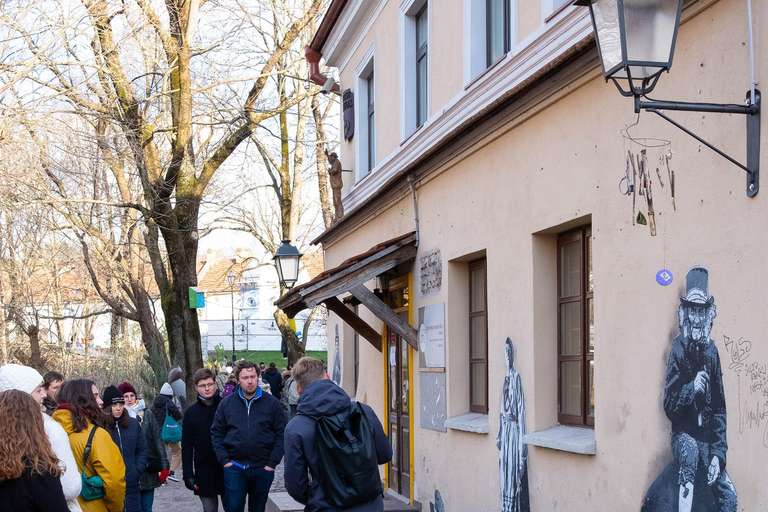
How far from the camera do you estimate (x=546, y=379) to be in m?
7.08

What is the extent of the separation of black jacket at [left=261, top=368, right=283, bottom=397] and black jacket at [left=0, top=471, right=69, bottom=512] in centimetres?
1999

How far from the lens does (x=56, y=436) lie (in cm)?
490

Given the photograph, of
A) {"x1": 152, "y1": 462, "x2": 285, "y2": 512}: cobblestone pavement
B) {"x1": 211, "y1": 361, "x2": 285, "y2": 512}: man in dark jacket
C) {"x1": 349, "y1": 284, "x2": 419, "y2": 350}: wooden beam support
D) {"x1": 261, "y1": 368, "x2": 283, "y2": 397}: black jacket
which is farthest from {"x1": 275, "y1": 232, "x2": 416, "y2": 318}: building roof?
{"x1": 261, "y1": 368, "x2": 283, "y2": 397}: black jacket

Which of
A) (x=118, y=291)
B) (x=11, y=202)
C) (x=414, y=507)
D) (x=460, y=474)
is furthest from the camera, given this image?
(x=118, y=291)

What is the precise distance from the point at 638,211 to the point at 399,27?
6902 millimetres

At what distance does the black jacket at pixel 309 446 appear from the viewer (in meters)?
5.39

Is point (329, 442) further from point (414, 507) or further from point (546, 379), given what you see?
point (414, 507)

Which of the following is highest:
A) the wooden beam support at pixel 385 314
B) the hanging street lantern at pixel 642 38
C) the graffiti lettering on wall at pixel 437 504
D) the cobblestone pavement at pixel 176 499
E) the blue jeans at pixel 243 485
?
the hanging street lantern at pixel 642 38

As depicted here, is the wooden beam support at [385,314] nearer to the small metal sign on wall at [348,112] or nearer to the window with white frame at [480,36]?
the window with white frame at [480,36]

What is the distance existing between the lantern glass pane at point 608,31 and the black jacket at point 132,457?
4.91 metres

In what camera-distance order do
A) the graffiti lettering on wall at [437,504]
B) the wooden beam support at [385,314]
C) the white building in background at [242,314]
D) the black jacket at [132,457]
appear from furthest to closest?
the white building in background at [242,314], the wooden beam support at [385,314], the graffiti lettering on wall at [437,504], the black jacket at [132,457]

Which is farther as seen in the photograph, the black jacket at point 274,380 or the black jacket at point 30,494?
the black jacket at point 274,380

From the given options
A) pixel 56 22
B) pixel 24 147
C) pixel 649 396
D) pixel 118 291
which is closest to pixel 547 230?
pixel 649 396

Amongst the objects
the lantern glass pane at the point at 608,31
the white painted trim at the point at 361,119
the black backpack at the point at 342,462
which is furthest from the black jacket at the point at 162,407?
Answer: the lantern glass pane at the point at 608,31
